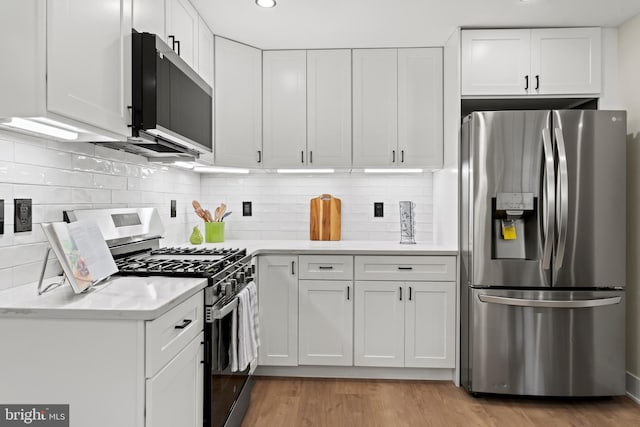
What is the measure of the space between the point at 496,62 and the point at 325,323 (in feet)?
6.78

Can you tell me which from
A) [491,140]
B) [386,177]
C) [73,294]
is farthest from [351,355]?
[73,294]

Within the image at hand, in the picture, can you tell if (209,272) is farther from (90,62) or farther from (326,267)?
(326,267)

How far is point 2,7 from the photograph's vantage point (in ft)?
3.92

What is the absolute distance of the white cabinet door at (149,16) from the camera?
1845 millimetres

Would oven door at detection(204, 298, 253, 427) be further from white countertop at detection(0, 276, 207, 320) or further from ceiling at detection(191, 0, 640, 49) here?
ceiling at detection(191, 0, 640, 49)

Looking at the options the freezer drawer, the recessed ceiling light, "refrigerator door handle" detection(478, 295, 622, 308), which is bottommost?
the freezer drawer

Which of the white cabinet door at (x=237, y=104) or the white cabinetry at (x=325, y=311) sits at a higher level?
the white cabinet door at (x=237, y=104)

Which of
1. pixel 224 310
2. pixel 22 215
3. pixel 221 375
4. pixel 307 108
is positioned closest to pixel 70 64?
pixel 22 215

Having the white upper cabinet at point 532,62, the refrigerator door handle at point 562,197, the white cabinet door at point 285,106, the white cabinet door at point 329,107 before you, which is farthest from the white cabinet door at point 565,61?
the white cabinet door at point 285,106

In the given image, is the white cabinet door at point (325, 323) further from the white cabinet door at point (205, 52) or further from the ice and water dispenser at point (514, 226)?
the white cabinet door at point (205, 52)

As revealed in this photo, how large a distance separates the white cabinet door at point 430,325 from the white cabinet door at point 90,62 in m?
2.04

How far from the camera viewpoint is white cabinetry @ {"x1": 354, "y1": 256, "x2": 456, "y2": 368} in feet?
9.42

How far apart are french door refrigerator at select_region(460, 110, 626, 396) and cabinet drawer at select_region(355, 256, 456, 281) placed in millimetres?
262

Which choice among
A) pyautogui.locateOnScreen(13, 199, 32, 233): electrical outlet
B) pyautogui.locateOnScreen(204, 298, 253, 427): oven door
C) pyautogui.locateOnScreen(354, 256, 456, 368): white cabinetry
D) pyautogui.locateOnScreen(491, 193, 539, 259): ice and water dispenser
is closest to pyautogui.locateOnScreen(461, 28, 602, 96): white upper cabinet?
pyautogui.locateOnScreen(491, 193, 539, 259): ice and water dispenser
